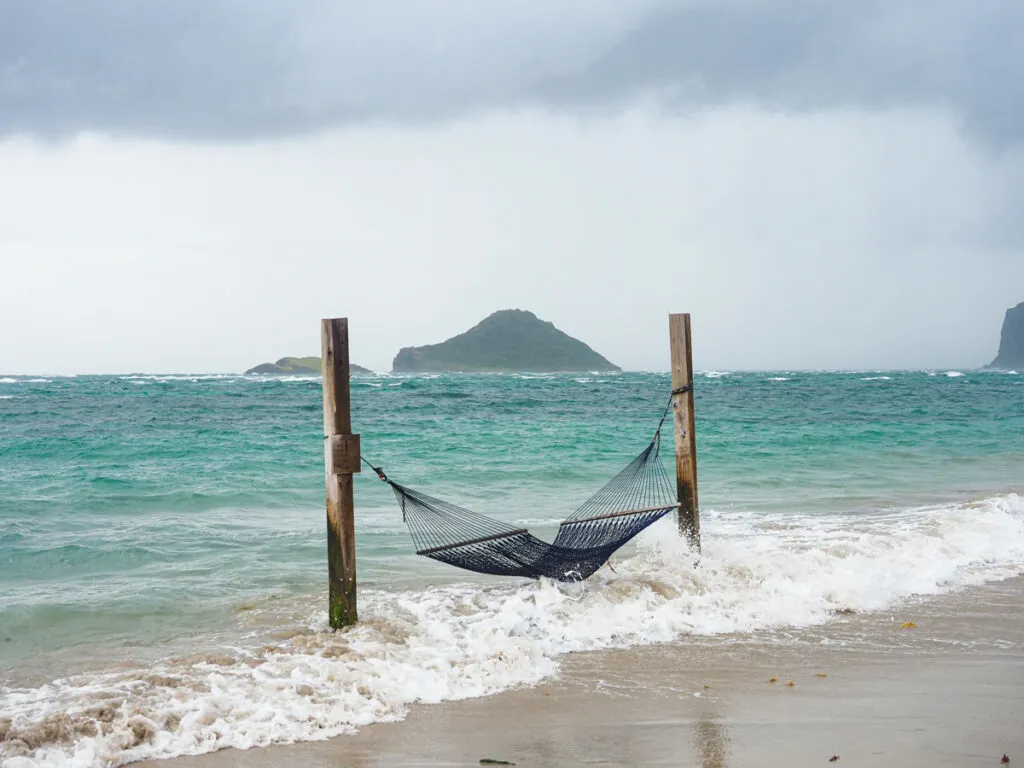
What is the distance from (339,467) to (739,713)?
305 centimetres

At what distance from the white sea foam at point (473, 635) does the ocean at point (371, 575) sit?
2 cm

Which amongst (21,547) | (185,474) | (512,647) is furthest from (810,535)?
(185,474)

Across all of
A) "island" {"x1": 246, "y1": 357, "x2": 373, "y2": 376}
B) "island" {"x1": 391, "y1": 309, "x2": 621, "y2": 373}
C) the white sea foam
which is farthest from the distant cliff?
the white sea foam

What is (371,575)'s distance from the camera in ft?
26.6

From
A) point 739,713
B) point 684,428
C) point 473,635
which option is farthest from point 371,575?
point 739,713

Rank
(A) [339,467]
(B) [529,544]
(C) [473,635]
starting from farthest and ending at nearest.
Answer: (B) [529,544], (C) [473,635], (A) [339,467]

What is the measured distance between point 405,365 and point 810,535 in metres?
136

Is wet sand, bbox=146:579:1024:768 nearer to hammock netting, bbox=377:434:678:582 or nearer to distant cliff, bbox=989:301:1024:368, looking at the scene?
hammock netting, bbox=377:434:678:582

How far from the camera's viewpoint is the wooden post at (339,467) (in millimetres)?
6000

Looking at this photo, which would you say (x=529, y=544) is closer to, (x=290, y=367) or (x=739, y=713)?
(x=739, y=713)

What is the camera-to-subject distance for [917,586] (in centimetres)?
754

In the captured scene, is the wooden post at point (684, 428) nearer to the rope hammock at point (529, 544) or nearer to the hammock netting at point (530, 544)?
the rope hammock at point (529, 544)

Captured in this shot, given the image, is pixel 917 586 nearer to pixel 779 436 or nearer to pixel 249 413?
pixel 779 436

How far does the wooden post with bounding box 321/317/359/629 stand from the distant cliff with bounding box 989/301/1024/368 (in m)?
155
